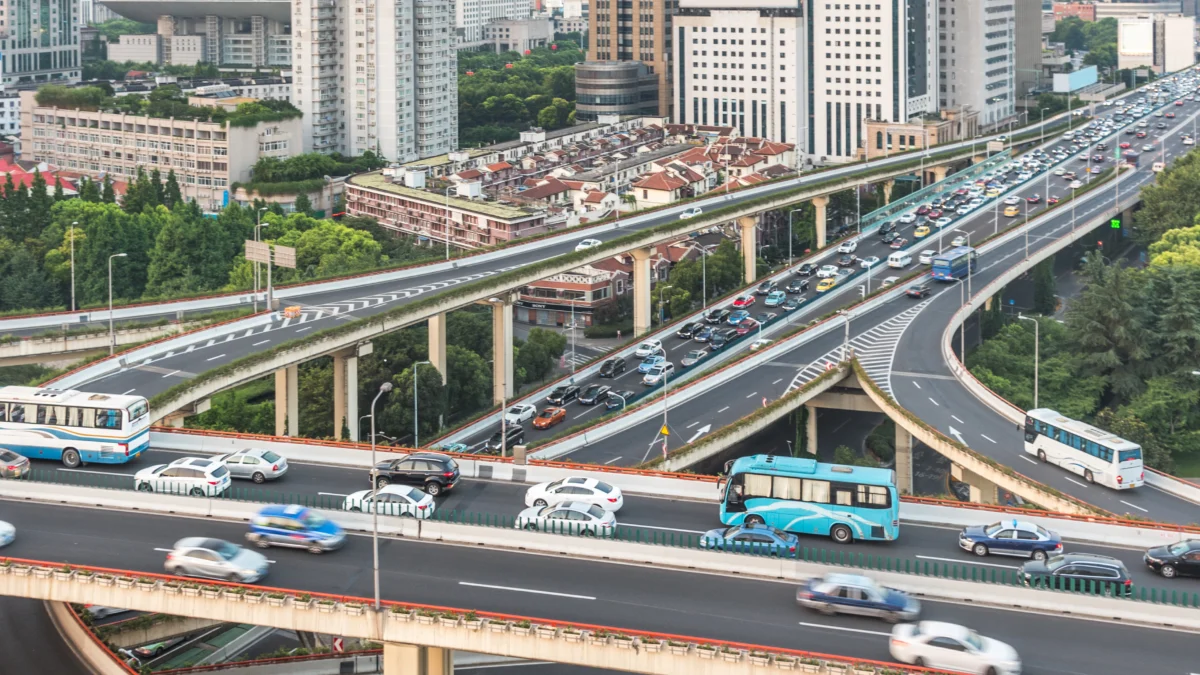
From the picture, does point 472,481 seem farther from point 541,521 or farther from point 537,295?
point 537,295

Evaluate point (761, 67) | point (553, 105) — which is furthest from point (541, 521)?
point (553, 105)

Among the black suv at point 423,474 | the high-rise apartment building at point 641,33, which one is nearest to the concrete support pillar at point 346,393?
the black suv at point 423,474

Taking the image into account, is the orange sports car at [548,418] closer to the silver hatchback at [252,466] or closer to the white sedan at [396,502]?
the silver hatchback at [252,466]

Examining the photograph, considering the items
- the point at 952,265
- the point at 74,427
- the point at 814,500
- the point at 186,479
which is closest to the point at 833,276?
the point at 952,265

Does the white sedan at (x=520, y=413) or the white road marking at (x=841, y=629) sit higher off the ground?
the white road marking at (x=841, y=629)

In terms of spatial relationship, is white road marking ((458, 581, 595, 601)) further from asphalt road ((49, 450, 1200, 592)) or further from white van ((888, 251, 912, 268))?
white van ((888, 251, 912, 268))

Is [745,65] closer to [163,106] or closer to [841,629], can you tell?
[163,106]

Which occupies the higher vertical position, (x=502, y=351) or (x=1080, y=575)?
(x=502, y=351)

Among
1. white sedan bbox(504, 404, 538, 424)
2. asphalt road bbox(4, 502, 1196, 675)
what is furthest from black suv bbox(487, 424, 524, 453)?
asphalt road bbox(4, 502, 1196, 675)
